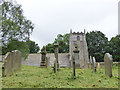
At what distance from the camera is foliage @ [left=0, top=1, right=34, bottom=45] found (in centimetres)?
1824

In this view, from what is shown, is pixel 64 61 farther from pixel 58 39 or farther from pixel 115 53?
pixel 58 39

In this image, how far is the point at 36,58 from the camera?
3331cm

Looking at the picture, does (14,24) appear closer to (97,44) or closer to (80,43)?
(80,43)

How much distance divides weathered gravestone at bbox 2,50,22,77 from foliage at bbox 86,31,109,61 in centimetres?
3330

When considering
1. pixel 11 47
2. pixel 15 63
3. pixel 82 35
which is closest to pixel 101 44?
pixel 82 35

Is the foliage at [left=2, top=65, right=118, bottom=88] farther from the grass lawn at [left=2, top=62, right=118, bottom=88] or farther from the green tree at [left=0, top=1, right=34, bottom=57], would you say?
the green tree at [left=0, top=1, right=34, bottom=57]

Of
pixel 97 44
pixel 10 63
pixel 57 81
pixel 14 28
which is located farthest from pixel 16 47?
pixel 97 44

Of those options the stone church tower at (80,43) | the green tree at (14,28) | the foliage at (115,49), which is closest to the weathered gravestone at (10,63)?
the green tree at (14,28)

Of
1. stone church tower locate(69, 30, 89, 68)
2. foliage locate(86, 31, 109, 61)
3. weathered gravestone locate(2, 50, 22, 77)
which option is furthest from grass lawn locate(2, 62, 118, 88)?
foliage locate(86, 31, 109, 61)

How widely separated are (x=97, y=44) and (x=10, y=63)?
1529 inches

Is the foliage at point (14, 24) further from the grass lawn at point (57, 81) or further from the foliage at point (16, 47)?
the grass lawn at point (57, 81)

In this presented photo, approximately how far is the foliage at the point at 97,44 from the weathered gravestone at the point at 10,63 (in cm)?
3330

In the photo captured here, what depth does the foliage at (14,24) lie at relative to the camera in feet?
59.8

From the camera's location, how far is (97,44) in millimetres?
43531
